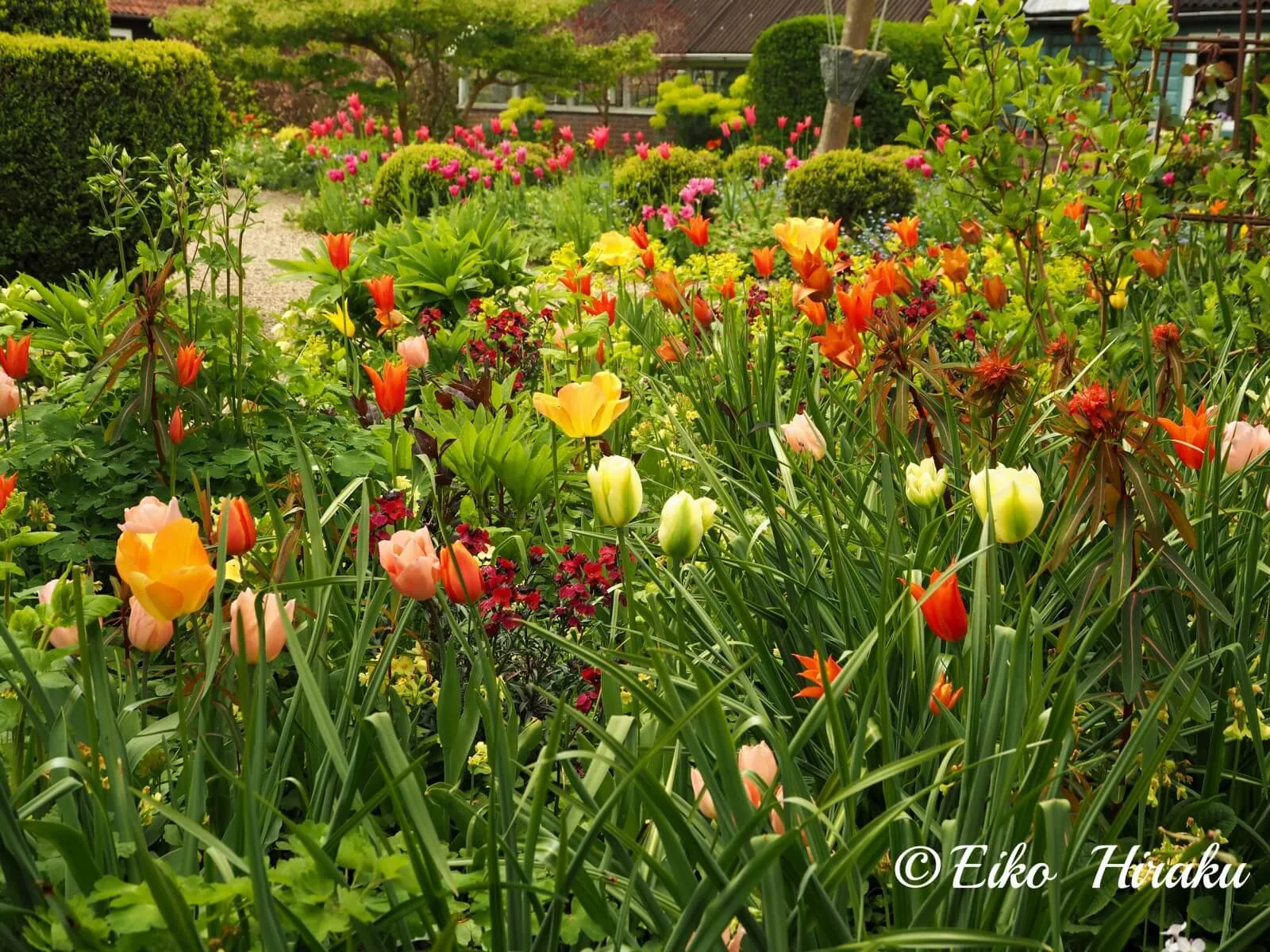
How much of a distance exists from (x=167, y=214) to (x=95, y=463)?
67 cm

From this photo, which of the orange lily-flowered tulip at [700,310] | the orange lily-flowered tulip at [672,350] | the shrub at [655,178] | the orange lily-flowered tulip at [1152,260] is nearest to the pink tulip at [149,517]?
the orange lily-flowered tulip at [672,350]

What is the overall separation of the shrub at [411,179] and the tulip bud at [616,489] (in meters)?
7.75

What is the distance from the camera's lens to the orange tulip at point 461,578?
4.92 ft

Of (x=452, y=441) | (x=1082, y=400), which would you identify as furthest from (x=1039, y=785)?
(x=452, y=441)

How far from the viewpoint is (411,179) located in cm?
938

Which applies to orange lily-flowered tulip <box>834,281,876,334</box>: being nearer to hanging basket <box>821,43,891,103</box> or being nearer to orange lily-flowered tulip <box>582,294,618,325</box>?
orange lily-flowered tulip <box>582,294,618,325</box>

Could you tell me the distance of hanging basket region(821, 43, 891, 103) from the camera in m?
11.2

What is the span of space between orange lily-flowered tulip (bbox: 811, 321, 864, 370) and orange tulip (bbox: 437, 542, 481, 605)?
1105 mm

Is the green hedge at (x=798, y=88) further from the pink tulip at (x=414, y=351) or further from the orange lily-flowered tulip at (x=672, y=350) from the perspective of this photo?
the pink tulip at (x=414, y=351)

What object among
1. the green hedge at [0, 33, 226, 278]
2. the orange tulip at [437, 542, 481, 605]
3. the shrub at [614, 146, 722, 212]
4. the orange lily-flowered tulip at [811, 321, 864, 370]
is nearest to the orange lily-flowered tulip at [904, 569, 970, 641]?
the orange tulip at [437, 542, 481, 605]

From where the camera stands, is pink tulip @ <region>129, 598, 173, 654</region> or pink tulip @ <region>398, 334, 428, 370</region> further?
pink tulip @ <region>398, 334, 428, 370</region>

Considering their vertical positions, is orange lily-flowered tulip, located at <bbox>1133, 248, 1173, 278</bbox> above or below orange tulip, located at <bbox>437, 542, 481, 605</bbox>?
above

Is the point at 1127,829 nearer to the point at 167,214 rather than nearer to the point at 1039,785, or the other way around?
the point at 1039,785

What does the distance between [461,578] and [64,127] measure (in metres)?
5.87
